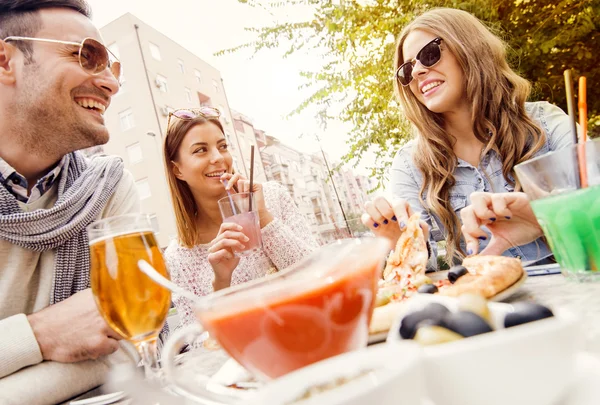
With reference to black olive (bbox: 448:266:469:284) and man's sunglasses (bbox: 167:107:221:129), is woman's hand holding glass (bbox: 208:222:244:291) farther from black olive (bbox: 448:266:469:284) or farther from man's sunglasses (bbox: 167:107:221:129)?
man's sunglasses (bbox: 167:107:221:129)

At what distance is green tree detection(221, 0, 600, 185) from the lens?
3500mm

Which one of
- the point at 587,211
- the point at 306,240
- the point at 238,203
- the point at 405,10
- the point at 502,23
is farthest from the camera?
the point at 405,10

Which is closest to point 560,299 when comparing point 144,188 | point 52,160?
point 52,160

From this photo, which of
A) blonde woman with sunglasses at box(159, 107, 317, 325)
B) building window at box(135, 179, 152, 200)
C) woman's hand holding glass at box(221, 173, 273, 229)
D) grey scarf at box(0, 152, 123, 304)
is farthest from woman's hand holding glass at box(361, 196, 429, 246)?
building window at box(135, 179, 152, 200)

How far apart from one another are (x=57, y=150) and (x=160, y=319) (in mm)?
1657

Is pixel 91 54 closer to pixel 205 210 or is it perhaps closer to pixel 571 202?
pixel 205 210

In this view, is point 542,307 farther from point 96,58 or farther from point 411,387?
point 96,58

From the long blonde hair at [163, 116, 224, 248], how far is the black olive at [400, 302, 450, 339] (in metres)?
2.63

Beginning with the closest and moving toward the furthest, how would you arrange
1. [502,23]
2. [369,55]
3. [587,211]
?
[587,211] < [502,23] < [369,55]

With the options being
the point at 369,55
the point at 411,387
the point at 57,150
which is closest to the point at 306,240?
the point at 57,150

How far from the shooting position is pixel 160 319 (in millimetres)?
1001

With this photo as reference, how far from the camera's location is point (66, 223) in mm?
1917

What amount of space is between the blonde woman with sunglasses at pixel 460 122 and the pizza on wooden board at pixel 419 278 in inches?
37.9

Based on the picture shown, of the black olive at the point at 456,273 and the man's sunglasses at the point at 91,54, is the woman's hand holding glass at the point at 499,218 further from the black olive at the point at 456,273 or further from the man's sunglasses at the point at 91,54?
the man's sunglasses at the point at 91,54
